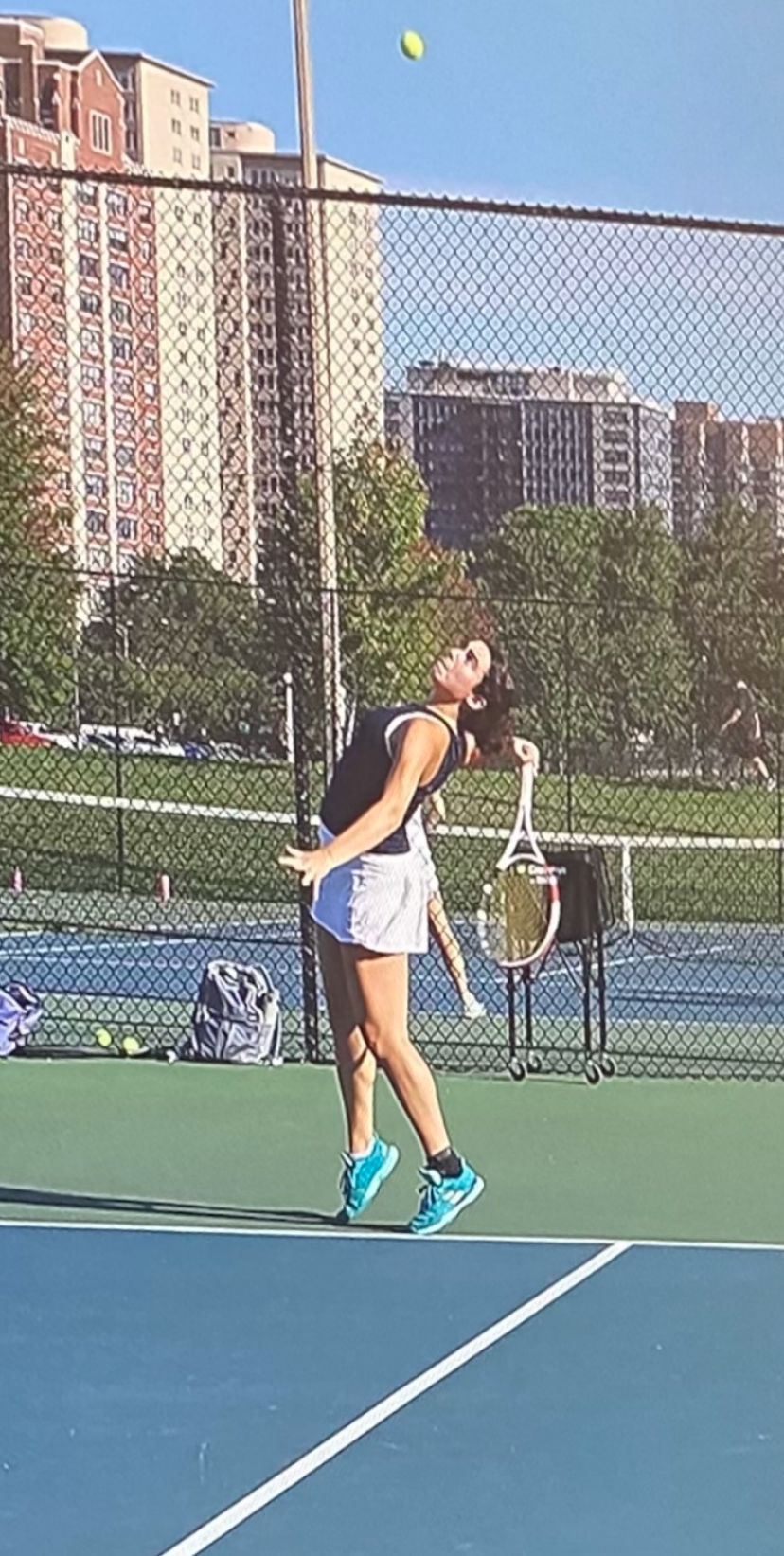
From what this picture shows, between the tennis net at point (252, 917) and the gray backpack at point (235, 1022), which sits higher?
the gray backpack at point (235, 1022)

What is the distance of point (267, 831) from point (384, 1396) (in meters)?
12.5

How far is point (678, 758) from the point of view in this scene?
13.4 metres

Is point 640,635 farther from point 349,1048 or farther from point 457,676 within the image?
point 349,1048

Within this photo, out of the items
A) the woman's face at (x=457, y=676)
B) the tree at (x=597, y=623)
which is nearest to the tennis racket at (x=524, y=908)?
the woman's face at (x=457, y=676)

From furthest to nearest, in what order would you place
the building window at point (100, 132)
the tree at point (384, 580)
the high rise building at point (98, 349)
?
the building window at point (100, 132), the high rise building at point (98, 349), the tree at point (384, 580)

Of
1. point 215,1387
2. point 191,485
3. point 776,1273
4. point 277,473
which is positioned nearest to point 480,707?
point 776,1273

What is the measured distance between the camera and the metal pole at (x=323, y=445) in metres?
8.32

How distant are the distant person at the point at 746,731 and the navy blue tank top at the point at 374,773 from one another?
749 cm

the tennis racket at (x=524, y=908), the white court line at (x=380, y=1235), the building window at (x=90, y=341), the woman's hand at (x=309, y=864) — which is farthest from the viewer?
the building window at (x=90, y=341)

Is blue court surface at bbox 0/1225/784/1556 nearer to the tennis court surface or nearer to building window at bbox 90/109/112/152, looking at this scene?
the tennis court surface

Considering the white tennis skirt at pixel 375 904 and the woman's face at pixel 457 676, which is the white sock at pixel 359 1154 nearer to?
the white tennis skirt at pixel 375 904

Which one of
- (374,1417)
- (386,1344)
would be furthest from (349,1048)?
(374,1417)

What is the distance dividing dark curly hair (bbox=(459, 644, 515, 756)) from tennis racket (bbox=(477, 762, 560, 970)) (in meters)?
1.55

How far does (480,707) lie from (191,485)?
6169 mm
